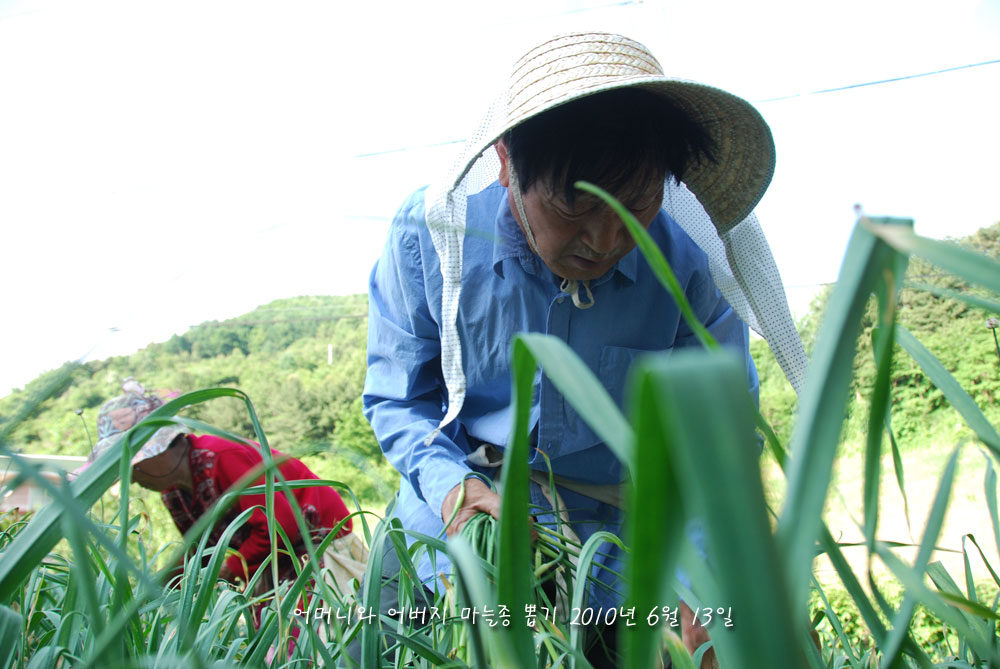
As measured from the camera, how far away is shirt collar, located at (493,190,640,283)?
930mm

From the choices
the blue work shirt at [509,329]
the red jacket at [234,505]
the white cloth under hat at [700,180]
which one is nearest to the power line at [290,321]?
the red jacket at [234,505]

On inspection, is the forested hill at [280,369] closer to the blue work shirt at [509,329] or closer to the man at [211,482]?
the man at [211,482]

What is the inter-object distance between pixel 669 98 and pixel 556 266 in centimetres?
23

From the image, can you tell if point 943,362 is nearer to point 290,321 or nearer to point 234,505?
point 234,505

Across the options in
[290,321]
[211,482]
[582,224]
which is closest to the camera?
[582,224]

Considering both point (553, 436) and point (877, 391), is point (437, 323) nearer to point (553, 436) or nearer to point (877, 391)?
point (553, 436)

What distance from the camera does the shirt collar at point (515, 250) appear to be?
3.05ft

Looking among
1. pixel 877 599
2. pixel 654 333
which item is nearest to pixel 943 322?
pixel 654 333

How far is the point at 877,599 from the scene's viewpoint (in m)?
0.25

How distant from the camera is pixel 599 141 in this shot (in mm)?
735

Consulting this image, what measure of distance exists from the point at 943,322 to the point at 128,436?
5.56 m

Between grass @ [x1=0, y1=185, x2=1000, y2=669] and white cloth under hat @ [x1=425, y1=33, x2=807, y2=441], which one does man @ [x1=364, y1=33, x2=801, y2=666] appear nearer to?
white cloth under hat @ [x1=425, y1=33, x2=807, y2=441]

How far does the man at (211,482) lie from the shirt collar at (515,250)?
833mm

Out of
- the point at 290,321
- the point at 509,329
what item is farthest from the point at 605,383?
the point at 290,321
